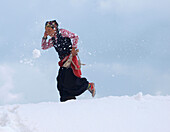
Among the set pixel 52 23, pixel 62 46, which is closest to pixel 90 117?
pixel 62 46

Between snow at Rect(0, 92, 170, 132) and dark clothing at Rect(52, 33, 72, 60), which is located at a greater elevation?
dark clothing at Rect(52, 33, 72, 60)

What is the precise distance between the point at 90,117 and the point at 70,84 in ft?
7.80

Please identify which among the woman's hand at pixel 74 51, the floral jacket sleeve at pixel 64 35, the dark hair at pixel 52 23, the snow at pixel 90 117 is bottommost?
the snow at pixel 90 117

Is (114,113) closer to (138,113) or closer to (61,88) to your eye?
(138,113)

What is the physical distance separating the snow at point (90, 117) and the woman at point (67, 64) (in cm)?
190

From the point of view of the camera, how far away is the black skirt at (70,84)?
4523 millimetres

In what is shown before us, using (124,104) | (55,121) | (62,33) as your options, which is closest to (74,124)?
(55,121)

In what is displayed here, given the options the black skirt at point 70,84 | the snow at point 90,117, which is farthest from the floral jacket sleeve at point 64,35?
the snow at point 90,117

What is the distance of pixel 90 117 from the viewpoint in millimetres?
2186

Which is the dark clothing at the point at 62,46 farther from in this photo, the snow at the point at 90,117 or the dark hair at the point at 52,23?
the snow at the point at 90,117

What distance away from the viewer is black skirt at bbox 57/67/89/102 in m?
4.52

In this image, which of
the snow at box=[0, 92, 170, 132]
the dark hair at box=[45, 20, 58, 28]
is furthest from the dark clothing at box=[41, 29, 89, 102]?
the snow at box=[0, 92, 170, 132]

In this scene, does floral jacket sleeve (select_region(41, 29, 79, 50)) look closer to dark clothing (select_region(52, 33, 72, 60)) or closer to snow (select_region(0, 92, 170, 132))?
dark clothing (select_region(52, 33, 72, 60))

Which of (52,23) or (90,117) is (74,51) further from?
(90,117)
